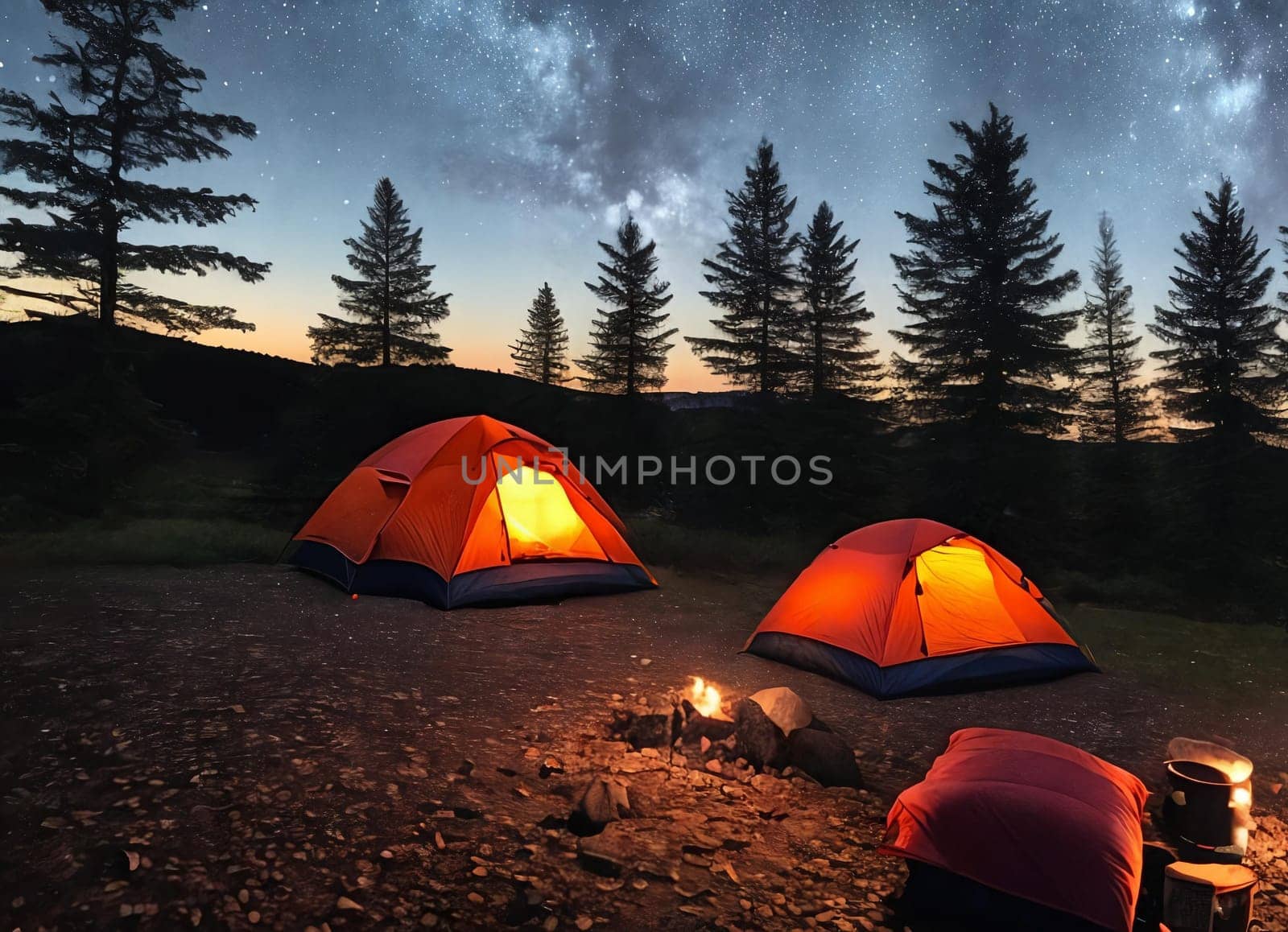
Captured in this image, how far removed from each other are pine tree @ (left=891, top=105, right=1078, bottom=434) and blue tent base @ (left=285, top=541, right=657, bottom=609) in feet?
39.9

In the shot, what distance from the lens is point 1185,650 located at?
879 centimetres

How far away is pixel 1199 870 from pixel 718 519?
18.5 metres

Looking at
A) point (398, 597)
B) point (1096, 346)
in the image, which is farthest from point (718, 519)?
point (1096, 346)

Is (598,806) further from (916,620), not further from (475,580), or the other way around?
(475,580)

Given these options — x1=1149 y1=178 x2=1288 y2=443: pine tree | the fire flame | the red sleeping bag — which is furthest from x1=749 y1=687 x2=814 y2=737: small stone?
x1=1149 y1=178 x2=1288 y2=443: pine tree

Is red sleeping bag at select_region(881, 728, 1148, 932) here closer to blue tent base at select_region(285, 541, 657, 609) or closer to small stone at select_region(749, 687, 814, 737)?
small stone at select_region(749, 687, 814, 737)

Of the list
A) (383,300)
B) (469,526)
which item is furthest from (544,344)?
(469,526)

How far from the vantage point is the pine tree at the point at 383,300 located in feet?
114

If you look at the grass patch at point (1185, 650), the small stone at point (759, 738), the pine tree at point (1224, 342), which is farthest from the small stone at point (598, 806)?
the pine tree at point (1224, 342)

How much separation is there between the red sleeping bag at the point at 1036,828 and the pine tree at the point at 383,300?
1410 inches

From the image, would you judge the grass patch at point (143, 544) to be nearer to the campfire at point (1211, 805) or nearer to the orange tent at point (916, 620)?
the orange tent at point (916, 620)

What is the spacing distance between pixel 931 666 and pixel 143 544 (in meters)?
12.8

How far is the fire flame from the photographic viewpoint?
5012 mm

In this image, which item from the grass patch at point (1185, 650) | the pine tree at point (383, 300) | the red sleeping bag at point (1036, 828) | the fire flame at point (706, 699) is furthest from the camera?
the pine tree at point (383, 300)
